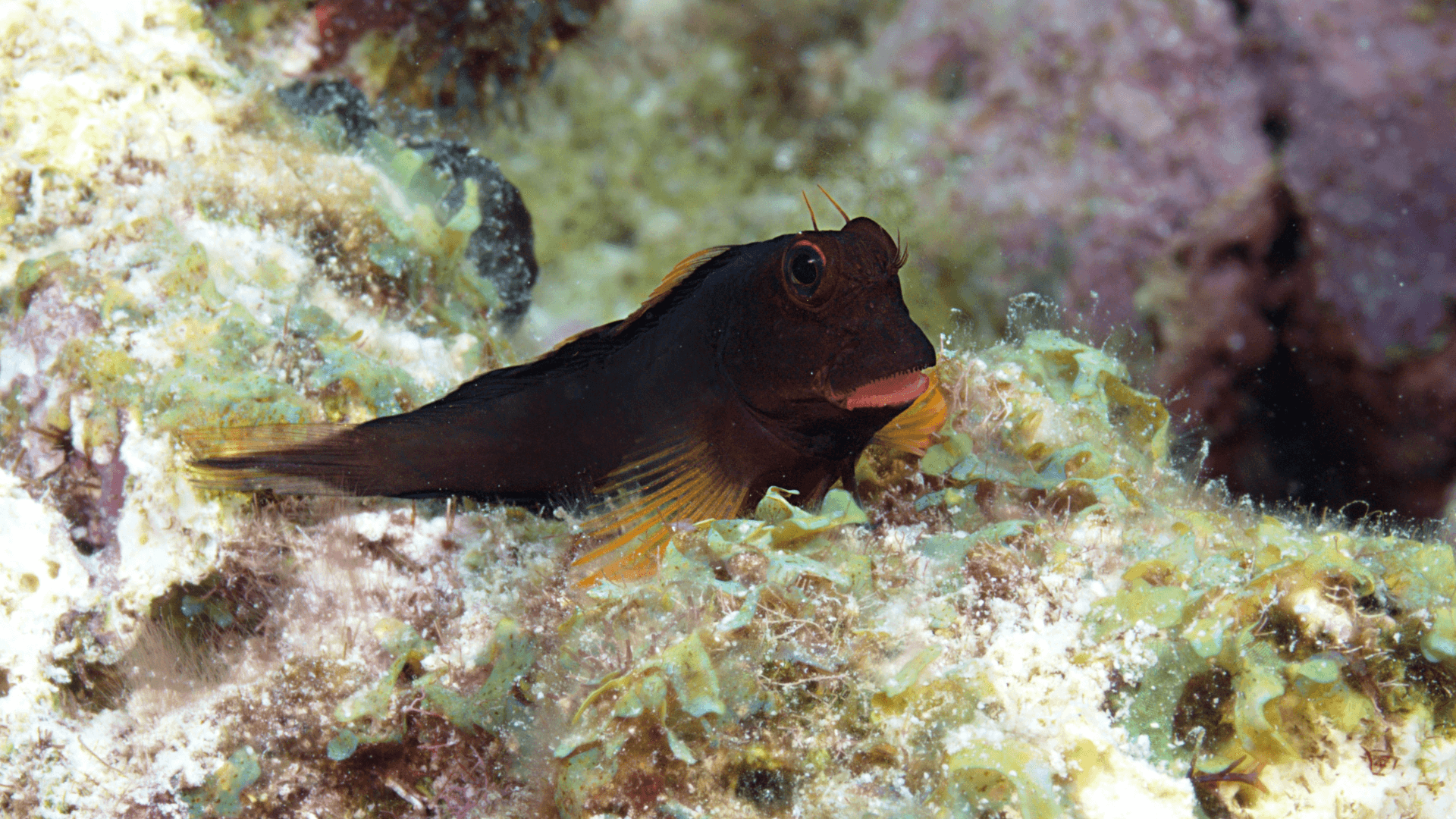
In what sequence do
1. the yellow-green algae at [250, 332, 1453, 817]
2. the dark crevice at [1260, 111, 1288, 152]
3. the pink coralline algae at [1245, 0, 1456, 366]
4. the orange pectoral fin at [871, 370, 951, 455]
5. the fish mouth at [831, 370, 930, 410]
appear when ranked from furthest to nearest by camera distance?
the dark crevice at [1260, 111, 1288, 152]
the pink coralline algae at [1245, 0, 1456, 366]
the orange pectoral fin at [871, 370, 951, 455]
the fish mouth at [831, 370, 930, 410]
the yellow-green algae at [250, 332, 1453, 817]

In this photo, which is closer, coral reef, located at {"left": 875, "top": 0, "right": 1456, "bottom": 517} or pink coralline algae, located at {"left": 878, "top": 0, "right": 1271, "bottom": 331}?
coral reef, located at {"left": 875, "top": 0, "right": 1456, "bottom": 517}

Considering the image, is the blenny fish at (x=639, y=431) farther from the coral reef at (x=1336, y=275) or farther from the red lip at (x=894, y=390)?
the coral reef at (x=1336, y=275)

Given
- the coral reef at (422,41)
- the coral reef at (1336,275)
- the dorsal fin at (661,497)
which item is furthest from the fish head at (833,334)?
the coral reef at (422,41)

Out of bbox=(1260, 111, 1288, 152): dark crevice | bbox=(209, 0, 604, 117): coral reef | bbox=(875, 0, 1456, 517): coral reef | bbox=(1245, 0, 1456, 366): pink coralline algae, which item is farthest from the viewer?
bbox=(209, 0, 604, 117): coral reef

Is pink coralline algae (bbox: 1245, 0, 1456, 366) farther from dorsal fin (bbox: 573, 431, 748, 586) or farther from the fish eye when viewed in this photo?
dorsal fin (bbox: 573, 431, 748, 586)

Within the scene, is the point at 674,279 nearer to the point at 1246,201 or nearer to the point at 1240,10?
the point at 1246,201

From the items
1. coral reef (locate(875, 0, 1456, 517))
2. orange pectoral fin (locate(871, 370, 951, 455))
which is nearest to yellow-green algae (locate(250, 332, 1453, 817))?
orange pectoral fin (locate(871, 370, 951, 455))

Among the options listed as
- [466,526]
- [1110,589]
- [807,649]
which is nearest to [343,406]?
[466,526]
